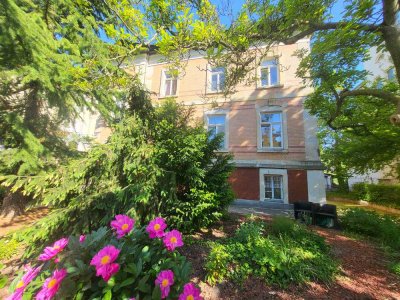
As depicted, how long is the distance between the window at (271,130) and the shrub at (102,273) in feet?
35.4

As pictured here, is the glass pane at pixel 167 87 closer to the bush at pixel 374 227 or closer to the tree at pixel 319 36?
the tree at pixel 319 36

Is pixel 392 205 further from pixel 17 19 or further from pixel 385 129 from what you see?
pixel 17 19

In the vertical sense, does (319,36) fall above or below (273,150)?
above

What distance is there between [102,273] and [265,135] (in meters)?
11.5

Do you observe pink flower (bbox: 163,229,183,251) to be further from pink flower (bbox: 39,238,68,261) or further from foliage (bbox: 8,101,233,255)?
foliage (bbox: 8,101,233,255)

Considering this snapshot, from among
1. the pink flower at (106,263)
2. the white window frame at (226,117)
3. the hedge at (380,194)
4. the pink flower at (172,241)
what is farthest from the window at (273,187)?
the pink flower at (106,263)

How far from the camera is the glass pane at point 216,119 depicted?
1280cm

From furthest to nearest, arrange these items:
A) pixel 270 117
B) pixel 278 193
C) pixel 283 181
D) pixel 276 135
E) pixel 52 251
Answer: pixel 270 117
pixel 276 135
pixel 278 193
pixel 283 181
pixel 52 251

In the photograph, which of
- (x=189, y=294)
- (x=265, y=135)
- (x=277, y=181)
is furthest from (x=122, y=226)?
(x=265, y=135)

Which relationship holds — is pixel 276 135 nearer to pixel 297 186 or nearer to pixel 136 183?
pixel 297 186

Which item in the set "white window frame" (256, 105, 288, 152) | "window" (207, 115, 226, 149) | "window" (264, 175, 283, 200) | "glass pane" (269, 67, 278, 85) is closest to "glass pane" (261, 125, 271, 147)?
"white window frame" (256, 105, 288, 152)

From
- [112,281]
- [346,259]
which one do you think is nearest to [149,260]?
[112,281]

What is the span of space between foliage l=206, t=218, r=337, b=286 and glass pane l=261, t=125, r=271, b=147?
7.83 m

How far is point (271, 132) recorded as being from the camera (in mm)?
11625
